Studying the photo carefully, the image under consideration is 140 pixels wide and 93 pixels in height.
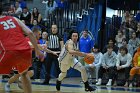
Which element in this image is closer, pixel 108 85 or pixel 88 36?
pixel 108 85

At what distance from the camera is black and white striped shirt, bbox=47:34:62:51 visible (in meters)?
12.2

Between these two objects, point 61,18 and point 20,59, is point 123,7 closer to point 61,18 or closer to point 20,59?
point 61,18

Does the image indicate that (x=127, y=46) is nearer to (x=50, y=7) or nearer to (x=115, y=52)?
(x=115, y=52)

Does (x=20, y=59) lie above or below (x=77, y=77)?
above

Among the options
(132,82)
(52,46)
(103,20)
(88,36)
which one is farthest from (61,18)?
(132,82)

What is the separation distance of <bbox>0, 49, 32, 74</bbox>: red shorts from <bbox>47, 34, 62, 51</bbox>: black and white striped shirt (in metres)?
6.32

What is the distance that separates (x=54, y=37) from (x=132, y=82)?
312cm

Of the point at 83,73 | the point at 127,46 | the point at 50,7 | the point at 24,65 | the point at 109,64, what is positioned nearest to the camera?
the point at 24,65

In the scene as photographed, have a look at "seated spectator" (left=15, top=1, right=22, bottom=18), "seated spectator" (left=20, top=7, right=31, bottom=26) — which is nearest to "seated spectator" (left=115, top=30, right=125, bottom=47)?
"seated spectator" (left=20, top=7, right=31, bottom=26)

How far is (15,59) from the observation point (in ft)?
19.1

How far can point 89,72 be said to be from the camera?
44.2 feet

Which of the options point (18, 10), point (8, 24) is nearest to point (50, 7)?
point (18, 10)

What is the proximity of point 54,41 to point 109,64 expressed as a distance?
219 cm

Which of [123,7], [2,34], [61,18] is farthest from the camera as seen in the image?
[123,7]
